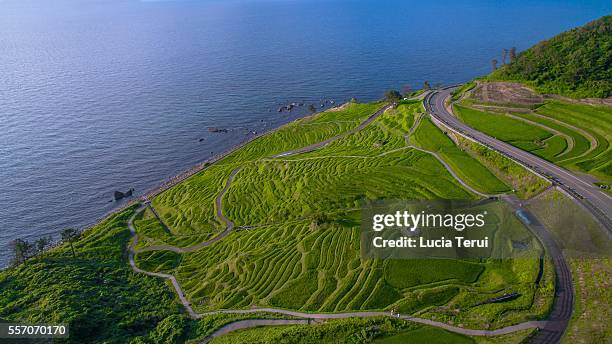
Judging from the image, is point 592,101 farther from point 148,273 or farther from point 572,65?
point 148,273

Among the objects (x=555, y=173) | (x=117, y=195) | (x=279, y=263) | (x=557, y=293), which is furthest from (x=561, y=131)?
(x=117, y=195)

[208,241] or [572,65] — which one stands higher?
[572,65]

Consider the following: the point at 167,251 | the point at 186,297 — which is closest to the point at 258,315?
the point at 186,297

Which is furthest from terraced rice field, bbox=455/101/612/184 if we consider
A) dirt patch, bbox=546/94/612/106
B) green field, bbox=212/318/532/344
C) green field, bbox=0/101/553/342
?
green field, bbox=212/318/532/344

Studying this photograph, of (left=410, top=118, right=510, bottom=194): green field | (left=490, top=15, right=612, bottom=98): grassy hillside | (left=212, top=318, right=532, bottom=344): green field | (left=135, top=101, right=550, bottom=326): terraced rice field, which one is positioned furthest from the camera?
(left=490, top=15, right=612, bottom=98): grassy hillside

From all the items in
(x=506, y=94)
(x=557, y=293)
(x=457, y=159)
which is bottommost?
(x=557, y=293)

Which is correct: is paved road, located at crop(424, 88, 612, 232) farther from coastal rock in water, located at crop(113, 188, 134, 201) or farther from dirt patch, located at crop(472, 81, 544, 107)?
coastal rock in water, located at crop(113, 188, 134, 201)

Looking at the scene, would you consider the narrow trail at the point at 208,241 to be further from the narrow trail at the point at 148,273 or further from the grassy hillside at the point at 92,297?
the grassy hillside at the point at 92,297
